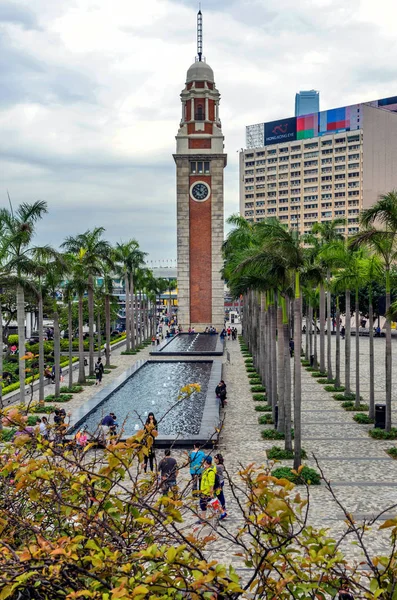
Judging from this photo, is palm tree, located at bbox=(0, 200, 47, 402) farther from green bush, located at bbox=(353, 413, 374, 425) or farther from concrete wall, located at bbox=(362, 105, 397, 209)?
concrete wall, located at bbox=(362, 105, 397, 209)

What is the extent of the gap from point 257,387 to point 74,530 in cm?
2171

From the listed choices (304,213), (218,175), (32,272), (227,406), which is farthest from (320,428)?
(304,213)

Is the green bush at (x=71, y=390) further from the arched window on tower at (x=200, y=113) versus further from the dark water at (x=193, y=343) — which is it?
the arched window on tower at (x=200, y=113)

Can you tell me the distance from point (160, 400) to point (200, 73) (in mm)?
45408

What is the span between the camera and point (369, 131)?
73312 millimetres

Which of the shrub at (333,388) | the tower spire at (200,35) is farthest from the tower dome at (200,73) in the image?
the shrub at (333,388)

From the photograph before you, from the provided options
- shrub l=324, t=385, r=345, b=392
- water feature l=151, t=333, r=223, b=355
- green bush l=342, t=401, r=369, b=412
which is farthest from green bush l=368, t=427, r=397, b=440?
water feature l=151, t=333, r=223, b=355

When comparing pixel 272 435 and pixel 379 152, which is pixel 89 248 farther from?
pixel 379 152

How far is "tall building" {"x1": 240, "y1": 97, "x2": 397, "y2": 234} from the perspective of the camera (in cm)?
11069

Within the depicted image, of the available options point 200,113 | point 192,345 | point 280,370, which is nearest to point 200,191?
point 200,113

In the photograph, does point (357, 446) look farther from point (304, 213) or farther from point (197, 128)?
point (304, 213)

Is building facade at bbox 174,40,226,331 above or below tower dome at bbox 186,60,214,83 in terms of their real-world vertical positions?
below

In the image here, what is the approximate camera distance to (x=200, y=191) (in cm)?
5778

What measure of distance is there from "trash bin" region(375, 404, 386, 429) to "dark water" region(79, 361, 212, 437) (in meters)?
5.15
